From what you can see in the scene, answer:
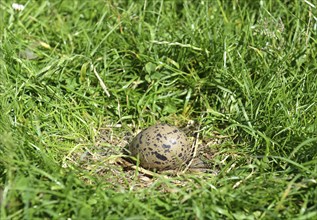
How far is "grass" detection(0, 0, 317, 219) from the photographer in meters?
3.31

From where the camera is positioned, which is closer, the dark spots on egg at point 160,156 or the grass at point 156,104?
the grass at point 156,104

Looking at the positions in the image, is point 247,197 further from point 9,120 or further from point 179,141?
point 9,120

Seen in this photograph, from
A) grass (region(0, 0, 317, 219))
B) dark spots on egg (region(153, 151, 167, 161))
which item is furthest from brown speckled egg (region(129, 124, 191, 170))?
grass (region(0, 0, 317, 219))

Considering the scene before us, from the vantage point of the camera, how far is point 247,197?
3.35 meters

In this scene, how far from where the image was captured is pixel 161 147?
3.80 meters

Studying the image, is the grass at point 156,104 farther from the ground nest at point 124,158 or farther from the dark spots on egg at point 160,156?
the dark spots on egg at point 160,156

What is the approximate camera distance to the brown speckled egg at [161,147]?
12.5 ft

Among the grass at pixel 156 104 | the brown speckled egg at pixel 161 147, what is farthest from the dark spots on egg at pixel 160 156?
the grass at pixel 156 104

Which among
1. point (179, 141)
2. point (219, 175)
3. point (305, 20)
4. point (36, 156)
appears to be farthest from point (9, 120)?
point (305, 20)

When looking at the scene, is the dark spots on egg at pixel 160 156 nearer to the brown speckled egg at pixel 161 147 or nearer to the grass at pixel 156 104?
the brown speckled egg at pixel 161 147

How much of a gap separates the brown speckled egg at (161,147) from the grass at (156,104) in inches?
4.5

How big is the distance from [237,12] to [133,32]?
0.80m

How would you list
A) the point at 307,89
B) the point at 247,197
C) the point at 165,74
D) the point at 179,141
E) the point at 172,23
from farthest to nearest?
the point at 172,23
the point at 165,74
the point at 307,89
the point at 179,141
the point at 247,197

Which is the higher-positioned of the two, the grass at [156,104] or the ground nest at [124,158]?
the grass at [156,104]
